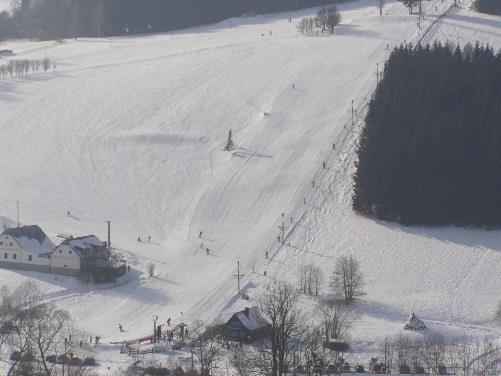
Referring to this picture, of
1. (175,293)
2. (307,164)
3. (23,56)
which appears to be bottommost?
(175,293)

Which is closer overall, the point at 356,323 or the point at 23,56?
the point at 356,323

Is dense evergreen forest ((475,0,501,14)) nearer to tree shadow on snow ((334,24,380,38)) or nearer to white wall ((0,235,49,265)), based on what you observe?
tree shadow on snow ((334,24,380,38))

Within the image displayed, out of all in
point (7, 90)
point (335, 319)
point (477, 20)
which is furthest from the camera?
point (477, 20)

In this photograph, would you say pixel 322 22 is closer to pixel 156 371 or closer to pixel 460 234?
pixel 460 234

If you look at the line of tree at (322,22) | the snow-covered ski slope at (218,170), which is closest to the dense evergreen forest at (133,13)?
the snow-covered ski slope at (218,170)

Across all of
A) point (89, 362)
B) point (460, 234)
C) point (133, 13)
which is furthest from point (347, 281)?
point (133, 13)

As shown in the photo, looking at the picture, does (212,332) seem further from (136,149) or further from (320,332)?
(136,149)

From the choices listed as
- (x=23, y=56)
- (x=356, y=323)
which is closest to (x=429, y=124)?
(x=356, y=323)
